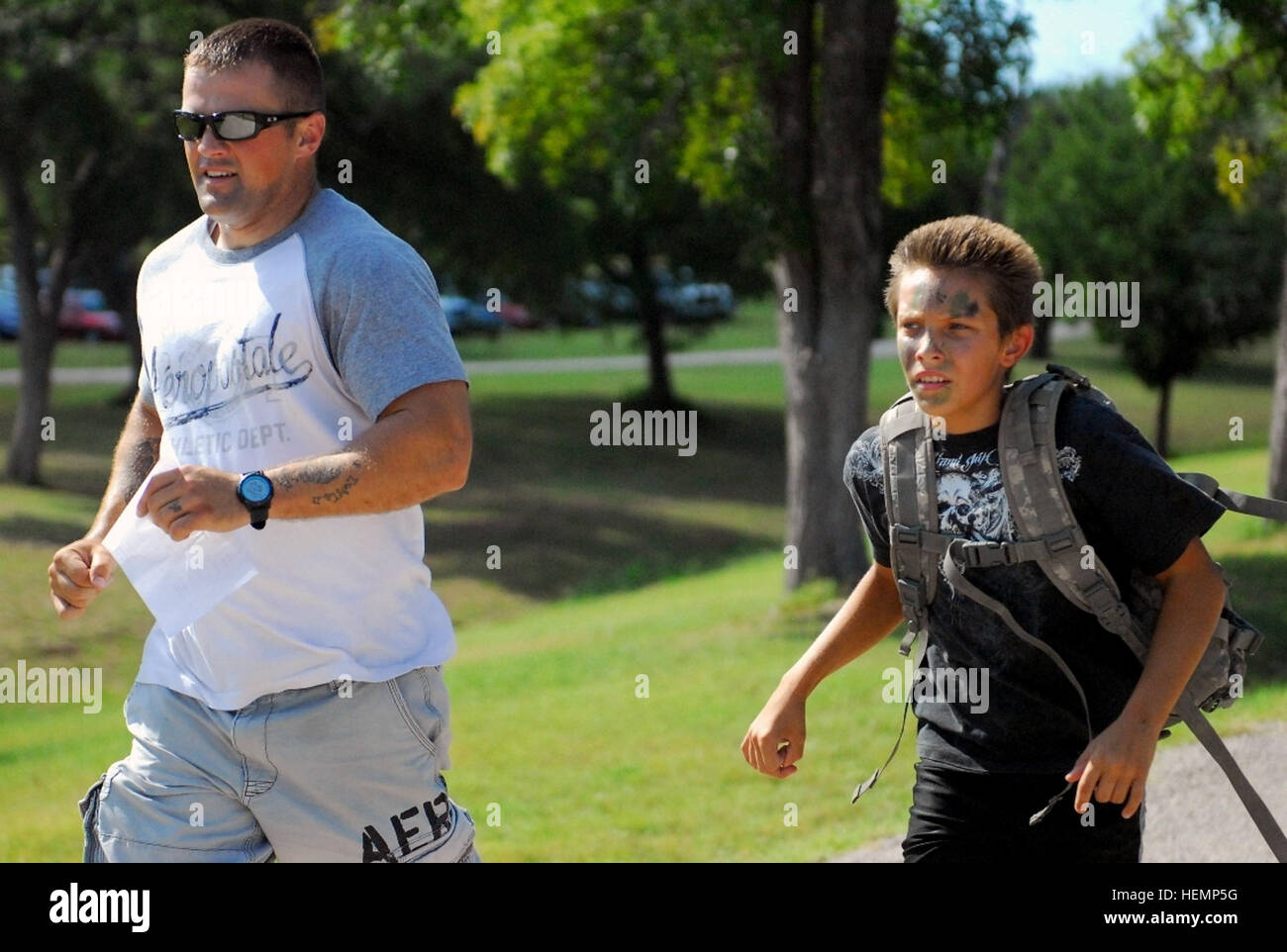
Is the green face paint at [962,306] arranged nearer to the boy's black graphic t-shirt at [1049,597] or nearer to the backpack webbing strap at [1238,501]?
the boy's black graphic t-shirt at [1049,597]

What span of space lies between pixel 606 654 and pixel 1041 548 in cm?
923

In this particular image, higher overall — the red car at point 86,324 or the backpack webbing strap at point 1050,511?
the backpack webbing strap at point 1050,511

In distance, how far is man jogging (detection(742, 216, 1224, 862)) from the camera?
9.89ft

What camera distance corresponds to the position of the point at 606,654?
12.1m

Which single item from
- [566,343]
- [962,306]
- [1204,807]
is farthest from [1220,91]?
[566,343]

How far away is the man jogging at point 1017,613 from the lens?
9.89ft

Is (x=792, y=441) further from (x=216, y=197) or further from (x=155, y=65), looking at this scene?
(x=155, y=65)

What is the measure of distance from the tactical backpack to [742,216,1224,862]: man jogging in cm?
3

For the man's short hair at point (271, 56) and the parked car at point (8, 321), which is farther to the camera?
the parked car at point (8, 321)

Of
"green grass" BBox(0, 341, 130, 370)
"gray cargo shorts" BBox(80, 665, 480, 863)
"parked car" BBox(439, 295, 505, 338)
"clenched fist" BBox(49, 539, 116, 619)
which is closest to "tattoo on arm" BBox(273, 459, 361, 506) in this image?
"gray cargo shorts" BBox(80, 665, 480, 863)

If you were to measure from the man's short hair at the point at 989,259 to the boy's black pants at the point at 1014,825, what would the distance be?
88cm

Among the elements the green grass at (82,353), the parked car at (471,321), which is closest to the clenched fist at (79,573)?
the green grass at (82,353)

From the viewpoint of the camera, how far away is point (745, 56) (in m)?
12.0

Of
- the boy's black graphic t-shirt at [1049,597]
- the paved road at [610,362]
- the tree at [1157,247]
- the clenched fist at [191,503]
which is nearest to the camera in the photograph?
the clenched fist at [191,503]
